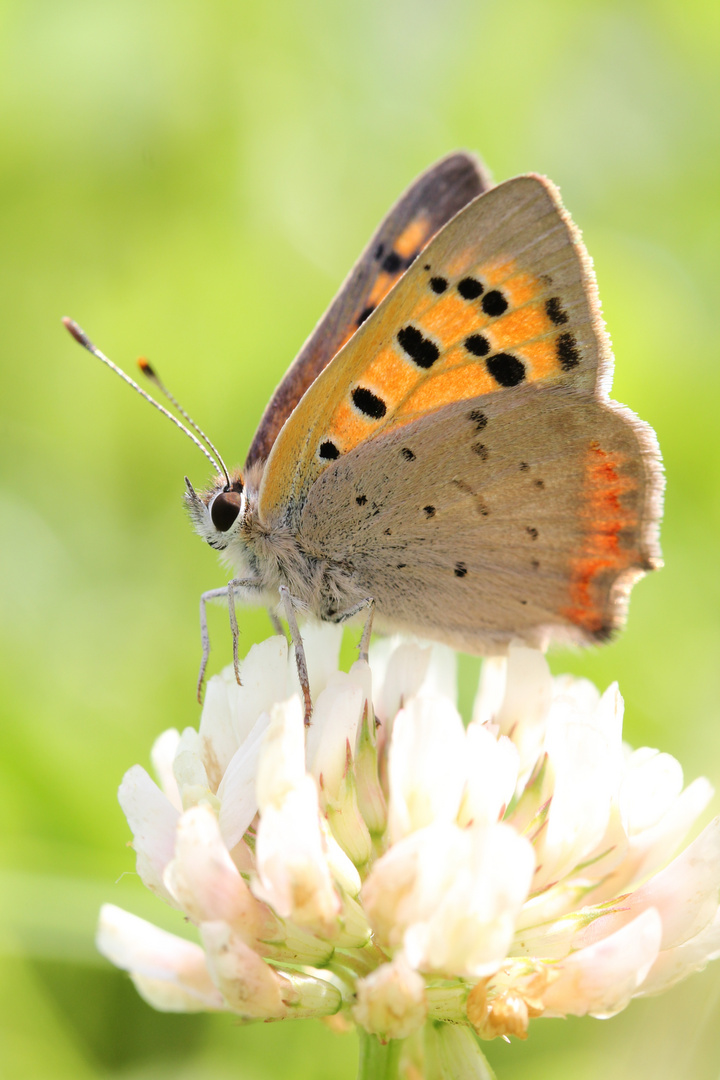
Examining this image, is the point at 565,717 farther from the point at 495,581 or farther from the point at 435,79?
the point at 435,79

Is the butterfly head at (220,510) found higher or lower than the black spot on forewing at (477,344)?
lower

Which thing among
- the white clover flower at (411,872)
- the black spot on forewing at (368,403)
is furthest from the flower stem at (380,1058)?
the black spot on forewing at (368,403)

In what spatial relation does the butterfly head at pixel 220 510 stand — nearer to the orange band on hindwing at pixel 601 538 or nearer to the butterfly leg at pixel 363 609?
the butterfly leg at pixel 363 609

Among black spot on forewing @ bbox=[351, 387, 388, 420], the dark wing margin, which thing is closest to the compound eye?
the dark wing margin

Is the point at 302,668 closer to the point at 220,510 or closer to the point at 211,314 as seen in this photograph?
the point at 220,510

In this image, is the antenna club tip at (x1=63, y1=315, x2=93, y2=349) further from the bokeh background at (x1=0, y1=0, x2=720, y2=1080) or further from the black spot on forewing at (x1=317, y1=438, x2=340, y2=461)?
the bokeh background at (x1=0, y1=0, x2=720, y2=1080)
